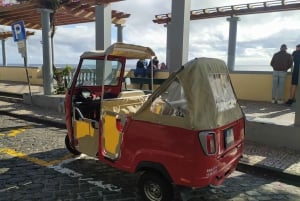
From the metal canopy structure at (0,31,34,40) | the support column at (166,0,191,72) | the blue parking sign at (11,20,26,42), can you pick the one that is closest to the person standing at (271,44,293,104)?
the support column at (166,0,191,72)

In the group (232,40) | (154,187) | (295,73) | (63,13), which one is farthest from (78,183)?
(232,40)

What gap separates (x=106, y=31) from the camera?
10758 millimetres

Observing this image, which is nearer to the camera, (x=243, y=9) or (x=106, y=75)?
(x=106, y=75)

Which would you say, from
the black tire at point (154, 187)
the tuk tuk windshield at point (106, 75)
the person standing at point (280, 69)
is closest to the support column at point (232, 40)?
the person standing at point (280, 69)

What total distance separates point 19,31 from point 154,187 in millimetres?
8123

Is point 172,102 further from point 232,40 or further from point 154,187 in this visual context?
point 232,40

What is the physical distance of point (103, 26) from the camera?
35.0 feet

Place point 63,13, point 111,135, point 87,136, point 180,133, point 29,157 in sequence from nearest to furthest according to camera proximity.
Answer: point 180,133 < point 111,135 < point 87,136 < point 29,157 < point 63,13

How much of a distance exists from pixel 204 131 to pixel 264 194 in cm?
172

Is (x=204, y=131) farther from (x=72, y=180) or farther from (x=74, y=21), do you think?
(x=74, y=21)

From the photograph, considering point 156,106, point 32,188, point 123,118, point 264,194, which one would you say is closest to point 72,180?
point 32,188

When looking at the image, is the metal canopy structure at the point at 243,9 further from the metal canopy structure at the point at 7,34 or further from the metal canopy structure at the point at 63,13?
the metal canopy structure at the point at 7,34

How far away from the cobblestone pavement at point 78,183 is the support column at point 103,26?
538 centimetres

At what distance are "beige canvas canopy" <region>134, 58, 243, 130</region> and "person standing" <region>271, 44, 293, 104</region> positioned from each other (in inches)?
264
